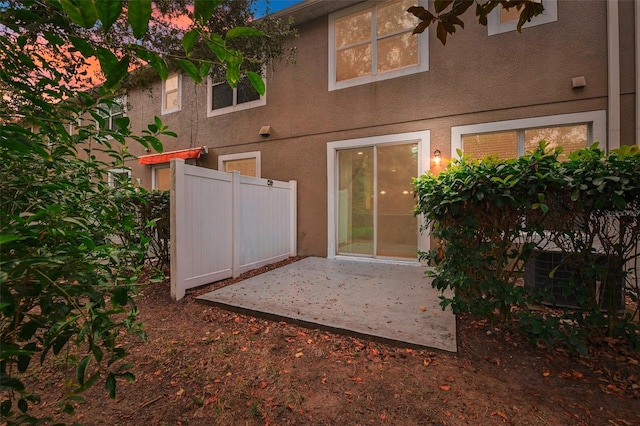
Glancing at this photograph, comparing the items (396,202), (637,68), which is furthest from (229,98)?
(637,68)

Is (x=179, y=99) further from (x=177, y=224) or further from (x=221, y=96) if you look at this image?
(x=177, y=224)

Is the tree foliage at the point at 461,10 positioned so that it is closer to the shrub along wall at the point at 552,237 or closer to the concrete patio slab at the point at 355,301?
the shrub along wall at the point at 552,237

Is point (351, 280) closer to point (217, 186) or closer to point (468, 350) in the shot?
point (468, 350)

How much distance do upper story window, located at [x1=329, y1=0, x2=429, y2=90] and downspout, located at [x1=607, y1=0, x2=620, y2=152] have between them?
8.74 feet

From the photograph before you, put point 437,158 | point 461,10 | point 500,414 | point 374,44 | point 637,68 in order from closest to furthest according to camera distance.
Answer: point 461,10 → point 500,414 → point 637,68 → point 437,158 → point 374,44

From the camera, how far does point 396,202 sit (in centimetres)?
570

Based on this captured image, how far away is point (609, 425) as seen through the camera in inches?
64.6

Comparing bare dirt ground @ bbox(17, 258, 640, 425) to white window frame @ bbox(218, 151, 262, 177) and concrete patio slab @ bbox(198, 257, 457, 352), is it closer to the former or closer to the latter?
concrete patio slab @ bbox(198, 257, 457, 352)

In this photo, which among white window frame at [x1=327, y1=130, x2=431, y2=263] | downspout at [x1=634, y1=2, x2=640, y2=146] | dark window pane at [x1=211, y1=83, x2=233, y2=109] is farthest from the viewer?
dark window pane at [x1=211, y1=83, x2=233, y2=109]

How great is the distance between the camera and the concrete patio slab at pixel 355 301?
270cm

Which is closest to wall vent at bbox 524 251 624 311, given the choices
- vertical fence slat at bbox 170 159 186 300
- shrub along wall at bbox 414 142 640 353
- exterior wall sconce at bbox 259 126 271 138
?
shrub along wall at bbox 414 142 640 353

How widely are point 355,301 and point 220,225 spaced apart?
2.46 m

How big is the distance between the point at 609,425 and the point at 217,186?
15.3 ft

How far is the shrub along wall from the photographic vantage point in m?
2.17
